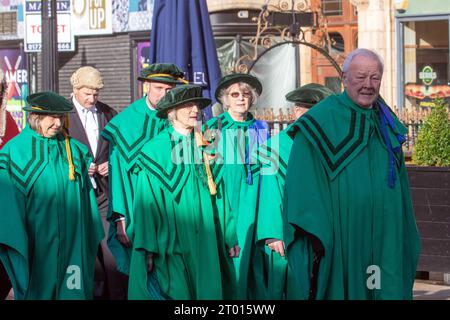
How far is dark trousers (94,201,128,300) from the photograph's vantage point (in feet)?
33.3

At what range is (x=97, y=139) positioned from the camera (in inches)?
412

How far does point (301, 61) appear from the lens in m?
21.1

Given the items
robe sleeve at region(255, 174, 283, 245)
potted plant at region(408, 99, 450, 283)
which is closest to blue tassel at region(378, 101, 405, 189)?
robe sleeve at region(255, 174, 283, 245)

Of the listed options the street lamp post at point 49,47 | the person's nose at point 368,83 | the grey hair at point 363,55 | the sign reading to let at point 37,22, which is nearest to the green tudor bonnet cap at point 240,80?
the grey hair at point 363,55

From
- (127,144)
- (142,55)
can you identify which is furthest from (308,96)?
(142,55)

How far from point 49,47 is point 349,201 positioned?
742 cm

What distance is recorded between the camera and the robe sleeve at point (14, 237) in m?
8.52

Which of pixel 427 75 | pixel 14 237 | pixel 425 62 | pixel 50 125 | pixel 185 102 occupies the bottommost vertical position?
pixel 14 237

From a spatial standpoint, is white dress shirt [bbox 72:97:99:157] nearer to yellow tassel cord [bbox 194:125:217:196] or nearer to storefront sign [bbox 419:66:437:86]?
yellow tassel cord [bbox 194:125:217:196]

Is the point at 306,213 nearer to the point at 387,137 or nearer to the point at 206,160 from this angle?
the point at 387,137

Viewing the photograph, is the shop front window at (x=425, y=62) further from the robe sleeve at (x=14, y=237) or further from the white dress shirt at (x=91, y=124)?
the robe sleeve at (x=14, y=237)

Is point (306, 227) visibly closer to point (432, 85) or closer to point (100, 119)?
point (100, 119)
